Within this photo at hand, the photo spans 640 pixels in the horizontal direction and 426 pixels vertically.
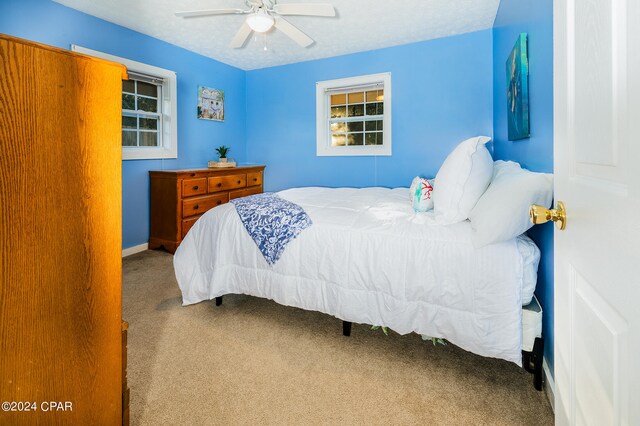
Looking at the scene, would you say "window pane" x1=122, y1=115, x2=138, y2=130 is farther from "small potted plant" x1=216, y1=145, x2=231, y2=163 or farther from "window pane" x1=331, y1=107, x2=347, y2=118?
"window pane" x1=331, y1=107, x2=347, y2=118

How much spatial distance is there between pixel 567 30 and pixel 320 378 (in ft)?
5.11

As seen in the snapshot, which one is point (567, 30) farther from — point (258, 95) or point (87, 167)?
point (258, 95)

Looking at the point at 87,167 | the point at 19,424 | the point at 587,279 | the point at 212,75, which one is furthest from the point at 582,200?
the point at 212,75

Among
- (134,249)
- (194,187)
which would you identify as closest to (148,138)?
(194,187)

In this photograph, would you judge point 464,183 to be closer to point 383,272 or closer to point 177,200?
point 383,272

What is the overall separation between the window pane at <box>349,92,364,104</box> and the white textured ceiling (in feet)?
1.79

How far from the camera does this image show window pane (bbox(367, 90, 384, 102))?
4332mm

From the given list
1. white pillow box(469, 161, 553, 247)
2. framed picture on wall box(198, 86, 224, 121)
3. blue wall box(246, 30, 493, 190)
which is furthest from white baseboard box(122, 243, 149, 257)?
white pillow box(469, 161, 553, 247)

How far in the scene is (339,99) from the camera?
4645mm

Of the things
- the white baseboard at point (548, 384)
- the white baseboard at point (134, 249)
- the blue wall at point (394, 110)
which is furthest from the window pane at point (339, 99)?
the white baseboard at point (548, 384)

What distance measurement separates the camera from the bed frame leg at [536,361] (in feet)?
4.65

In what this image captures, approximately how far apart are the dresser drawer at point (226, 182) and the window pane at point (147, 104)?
3.52 feet

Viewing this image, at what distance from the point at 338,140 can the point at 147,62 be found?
253 centimetres

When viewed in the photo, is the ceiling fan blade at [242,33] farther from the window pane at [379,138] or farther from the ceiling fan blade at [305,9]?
the window pane at [379,138]
